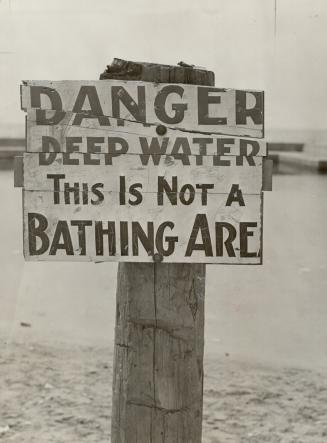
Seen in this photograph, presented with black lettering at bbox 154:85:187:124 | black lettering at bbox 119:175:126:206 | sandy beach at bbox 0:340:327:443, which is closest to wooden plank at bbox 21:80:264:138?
black lettering at bbox 154:85:187:124

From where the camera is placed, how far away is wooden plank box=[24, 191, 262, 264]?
113 cm

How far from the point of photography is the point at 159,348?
118 centimetres

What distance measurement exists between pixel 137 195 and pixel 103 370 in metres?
1.65

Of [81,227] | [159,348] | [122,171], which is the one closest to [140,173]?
[122,171]

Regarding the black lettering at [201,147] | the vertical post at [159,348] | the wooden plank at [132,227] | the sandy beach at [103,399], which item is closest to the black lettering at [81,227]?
the wooden plank at [132,227]

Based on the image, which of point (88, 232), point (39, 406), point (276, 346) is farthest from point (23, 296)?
point (88, 232)

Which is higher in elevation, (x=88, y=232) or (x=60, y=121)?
(x=60, y=121)

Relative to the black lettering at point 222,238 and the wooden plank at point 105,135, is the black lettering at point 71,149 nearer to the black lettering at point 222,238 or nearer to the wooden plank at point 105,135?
the wooden plank at point 105,135

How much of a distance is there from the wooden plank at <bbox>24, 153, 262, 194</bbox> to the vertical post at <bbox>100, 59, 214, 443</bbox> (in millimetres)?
152

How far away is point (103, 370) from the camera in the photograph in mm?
2637

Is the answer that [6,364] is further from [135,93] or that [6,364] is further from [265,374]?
[135,93]

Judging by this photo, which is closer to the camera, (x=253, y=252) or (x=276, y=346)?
(x=253, y=252)

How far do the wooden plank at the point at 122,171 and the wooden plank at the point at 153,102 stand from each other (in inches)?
2.5

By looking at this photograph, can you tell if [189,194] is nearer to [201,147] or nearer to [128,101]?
[201,147]
